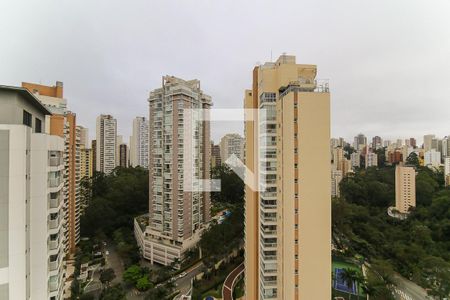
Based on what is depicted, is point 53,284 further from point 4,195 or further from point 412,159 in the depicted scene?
point 412,159

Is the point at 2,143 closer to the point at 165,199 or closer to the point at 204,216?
the point at 165,199

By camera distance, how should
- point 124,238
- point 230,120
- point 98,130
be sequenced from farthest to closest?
point 98,130, point 124,238, point 230,120

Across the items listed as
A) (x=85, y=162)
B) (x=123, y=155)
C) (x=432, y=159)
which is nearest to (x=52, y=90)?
(x=85, y=162)

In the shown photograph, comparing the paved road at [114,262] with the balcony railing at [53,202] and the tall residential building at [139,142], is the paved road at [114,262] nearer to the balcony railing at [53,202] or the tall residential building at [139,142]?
the balcony railing at [53,202]

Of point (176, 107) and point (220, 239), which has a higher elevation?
point (176, 107)

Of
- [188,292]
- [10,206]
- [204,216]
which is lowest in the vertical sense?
[188,292]

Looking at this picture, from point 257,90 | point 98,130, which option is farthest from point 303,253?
point 98,130

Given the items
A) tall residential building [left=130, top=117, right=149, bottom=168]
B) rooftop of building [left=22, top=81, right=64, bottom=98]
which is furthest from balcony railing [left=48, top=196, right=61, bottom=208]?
tall residential building [left=130, top=117, right=149, bottom=168]
